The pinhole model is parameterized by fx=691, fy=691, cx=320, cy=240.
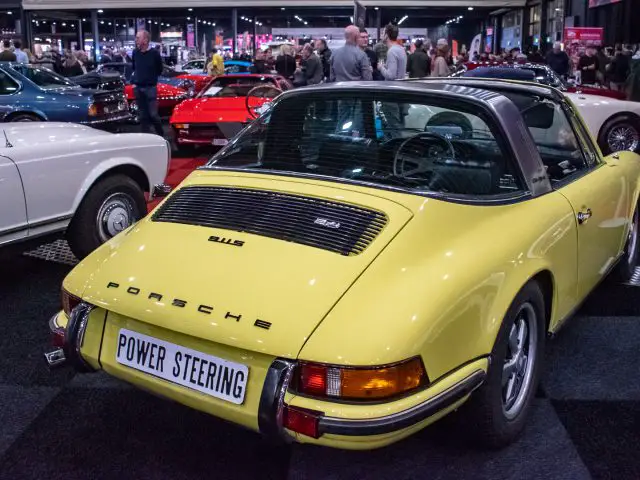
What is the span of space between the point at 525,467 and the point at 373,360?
0.93 meters

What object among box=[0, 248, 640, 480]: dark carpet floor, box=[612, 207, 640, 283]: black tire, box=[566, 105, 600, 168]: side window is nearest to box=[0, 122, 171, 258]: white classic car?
box=[0, 248, 640, 480]: dark carpet floor

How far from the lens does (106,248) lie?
272cm

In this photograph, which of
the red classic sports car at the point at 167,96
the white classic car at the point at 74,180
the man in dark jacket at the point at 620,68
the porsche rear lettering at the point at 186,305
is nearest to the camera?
the porsche rear lettering at the point at 186,305

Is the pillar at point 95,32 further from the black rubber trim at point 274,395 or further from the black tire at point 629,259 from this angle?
the black rubber trim at point 274,395

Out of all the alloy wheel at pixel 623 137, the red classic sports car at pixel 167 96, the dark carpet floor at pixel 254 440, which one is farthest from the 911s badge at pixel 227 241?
the red classic sports car at pixel 167 96

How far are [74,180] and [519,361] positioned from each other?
306 centimetres

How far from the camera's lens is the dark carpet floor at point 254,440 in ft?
8.15

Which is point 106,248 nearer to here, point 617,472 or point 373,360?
point 373,360

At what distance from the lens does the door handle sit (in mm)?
3030

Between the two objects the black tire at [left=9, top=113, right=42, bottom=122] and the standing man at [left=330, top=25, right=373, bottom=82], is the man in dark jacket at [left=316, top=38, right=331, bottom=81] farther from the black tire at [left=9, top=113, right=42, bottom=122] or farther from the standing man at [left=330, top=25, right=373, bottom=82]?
the black tire at [left=9, top=113, right=42, bottom=122]

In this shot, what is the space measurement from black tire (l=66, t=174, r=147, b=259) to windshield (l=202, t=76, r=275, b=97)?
5.84 m

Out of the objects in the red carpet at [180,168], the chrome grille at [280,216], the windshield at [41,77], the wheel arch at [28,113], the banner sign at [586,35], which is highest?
the banner sign at [586,35]

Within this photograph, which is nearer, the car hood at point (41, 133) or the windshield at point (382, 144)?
the windshield at point (382, 144)

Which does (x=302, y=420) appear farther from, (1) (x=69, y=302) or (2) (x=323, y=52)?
(2) (x=323, y=52)
